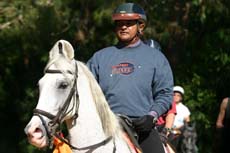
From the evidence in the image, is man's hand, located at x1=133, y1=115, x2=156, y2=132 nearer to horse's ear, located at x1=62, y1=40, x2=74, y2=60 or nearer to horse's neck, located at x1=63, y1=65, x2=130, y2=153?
horse's neck, located at x1=63, y1=65, x2=130, y2=153

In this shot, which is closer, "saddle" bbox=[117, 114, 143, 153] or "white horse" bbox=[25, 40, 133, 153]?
"white horse" bbox=[25, 40, 133, 153]

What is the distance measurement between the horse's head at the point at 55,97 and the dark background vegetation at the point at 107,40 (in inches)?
395

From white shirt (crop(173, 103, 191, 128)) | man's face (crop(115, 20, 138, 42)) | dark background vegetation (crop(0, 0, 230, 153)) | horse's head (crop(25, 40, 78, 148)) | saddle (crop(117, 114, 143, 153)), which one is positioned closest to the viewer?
horse's head (crop(25, 40, 78, 148))

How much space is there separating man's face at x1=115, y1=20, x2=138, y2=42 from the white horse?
2.60 ft

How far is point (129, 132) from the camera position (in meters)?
7.03

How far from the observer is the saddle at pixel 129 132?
6.98 metres

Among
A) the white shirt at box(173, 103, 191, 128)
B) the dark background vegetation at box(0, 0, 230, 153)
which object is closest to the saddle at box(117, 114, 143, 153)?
the white shirt at box(173, 103, 191, 128)

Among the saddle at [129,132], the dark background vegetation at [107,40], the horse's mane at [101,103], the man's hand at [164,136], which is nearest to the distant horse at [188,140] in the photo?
the dark background vegetation at [107,40]

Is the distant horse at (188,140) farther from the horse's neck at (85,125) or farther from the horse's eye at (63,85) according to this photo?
the horse's eye at (63,85)

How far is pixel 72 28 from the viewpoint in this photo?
60.5 ft

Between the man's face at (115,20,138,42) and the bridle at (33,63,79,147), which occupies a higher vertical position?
the man's face at (115,20,138,42)

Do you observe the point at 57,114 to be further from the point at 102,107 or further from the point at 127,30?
the point at 127,30

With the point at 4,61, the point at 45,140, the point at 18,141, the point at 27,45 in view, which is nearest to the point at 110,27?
the point at 27,45

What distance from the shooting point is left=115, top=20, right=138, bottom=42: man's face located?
7398 mm
